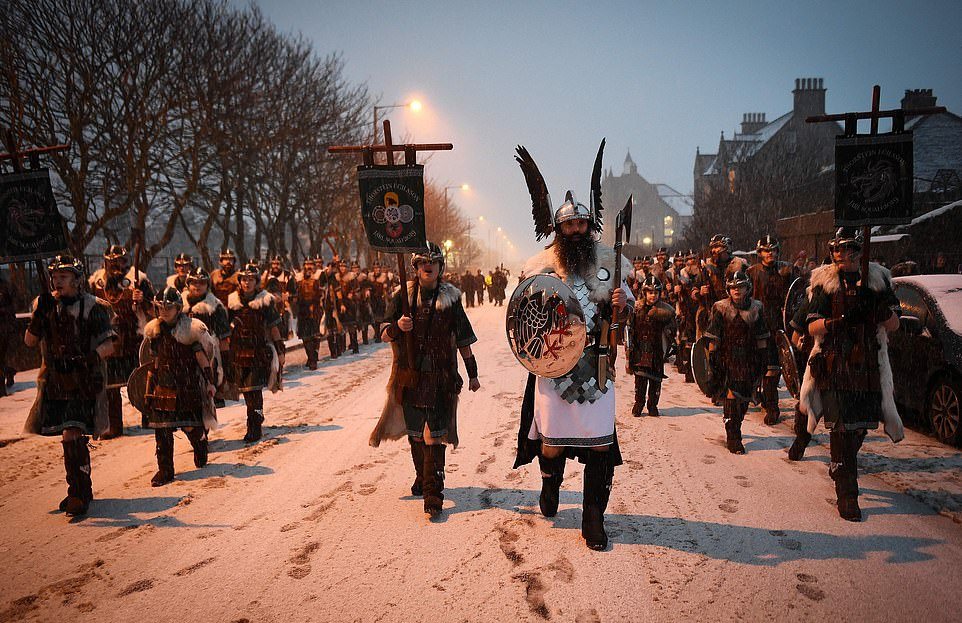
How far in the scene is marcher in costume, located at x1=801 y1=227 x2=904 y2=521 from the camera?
14.8ft

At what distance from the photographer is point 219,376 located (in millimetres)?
6125

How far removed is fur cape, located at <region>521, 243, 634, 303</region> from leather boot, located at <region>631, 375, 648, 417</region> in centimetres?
400

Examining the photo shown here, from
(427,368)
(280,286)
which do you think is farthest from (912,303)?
(280,286)

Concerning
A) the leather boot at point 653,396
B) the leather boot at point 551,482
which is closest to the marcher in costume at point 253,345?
the leather boot at point 551,482

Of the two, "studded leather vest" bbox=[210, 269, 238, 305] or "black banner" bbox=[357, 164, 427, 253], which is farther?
"studded leather vest" bbox=[210, 269, 238, 305]

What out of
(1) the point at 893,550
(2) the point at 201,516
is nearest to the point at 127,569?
(2) the point at 201,516

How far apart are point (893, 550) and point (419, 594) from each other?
3.13 m

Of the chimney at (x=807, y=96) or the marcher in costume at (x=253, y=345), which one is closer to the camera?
the marcher in costume at (x=253, y=345)

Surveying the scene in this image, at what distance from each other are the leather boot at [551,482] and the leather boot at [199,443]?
11.5 ft

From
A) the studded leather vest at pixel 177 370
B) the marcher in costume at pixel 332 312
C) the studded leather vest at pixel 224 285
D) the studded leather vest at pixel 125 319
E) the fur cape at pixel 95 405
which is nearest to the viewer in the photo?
the fur cape at pixel 95 405

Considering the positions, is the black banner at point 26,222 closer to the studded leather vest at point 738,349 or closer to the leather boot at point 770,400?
the studded leather vest at point 738,349

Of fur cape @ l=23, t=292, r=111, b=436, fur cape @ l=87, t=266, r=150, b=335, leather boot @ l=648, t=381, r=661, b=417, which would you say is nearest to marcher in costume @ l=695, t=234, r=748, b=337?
leather boot @ l=648, t=381, r=661, b=417

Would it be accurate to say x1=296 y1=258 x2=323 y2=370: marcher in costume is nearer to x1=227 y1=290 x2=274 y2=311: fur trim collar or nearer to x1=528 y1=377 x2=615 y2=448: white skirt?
x1=227 y1=290 x2=274 y2=311: fur trim collar

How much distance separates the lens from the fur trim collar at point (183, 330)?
19.0ft
